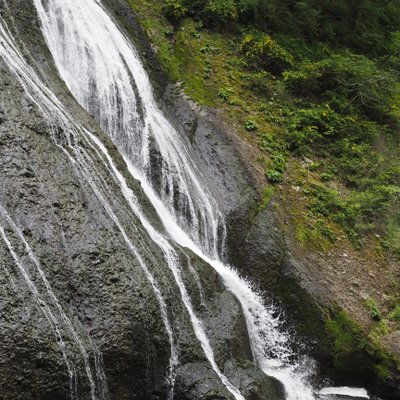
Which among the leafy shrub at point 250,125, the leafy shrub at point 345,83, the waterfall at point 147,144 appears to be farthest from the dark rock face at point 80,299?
the leafy shrub at point 345,83

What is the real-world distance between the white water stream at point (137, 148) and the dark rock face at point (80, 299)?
0.23m

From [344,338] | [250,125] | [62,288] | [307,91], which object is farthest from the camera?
[307,91]

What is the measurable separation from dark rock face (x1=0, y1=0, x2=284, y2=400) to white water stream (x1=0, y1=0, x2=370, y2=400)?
23 cm

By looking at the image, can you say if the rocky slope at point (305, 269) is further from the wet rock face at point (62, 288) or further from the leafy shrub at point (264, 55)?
the wet rock face at point (62, 288)

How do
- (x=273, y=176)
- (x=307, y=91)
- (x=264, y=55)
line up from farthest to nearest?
(x=264, y=55) → (x=307, y=91) → (x=273, y=176)

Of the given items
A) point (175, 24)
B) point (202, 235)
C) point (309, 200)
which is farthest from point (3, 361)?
point (175, 24)

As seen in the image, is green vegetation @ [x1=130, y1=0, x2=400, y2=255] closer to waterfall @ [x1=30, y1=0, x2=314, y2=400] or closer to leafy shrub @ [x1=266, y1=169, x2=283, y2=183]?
leafy shrub @ [x1=266, y1=169, x2=283, y2=183]

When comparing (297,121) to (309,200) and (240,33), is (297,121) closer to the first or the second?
(309,200)

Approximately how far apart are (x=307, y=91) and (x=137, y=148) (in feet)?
21.1

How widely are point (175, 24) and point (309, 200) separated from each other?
743 centimetres

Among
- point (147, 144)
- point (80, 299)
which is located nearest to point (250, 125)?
point (147, 144)

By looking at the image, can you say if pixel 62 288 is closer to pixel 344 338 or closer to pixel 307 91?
pixel 344 338

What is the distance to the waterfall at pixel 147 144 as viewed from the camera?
9.09m

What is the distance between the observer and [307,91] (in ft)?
46.9
